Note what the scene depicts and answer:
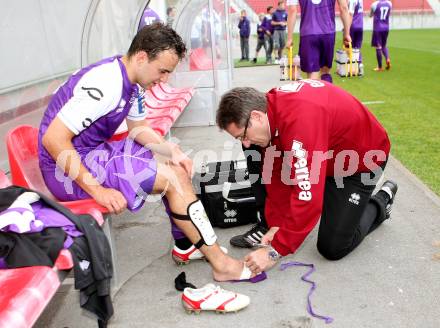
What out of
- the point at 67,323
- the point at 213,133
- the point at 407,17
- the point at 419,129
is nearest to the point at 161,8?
the point at 213,133

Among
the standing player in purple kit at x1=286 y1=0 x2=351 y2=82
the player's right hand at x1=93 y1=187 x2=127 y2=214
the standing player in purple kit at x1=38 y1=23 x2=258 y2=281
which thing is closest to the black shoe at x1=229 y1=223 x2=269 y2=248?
the standing player in purple kit at x1=38 y1=23 x2=258 y2=281

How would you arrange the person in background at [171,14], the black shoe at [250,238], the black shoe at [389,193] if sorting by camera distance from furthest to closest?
the person in background at [171,14] → the black shoe at [389,193] → the black shoe at [250,238]

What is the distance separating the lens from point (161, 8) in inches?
332

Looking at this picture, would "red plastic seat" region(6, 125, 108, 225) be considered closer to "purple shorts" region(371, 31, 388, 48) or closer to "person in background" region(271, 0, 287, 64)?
"purple shorts" region(371, 31, 388, 48)

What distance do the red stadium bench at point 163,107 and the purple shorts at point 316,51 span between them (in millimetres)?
1717

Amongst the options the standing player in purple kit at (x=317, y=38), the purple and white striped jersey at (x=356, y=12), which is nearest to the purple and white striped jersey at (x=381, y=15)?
the purple and white striped jersey at (x=356, y=12)

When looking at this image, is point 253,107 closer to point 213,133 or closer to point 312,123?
point 312,123

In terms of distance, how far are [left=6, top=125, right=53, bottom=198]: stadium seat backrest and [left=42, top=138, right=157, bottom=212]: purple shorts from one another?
0.13 m

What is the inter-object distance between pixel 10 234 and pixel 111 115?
1008 mm

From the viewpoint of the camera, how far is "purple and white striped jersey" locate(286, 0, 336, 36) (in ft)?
23.2

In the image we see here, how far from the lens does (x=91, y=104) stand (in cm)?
275

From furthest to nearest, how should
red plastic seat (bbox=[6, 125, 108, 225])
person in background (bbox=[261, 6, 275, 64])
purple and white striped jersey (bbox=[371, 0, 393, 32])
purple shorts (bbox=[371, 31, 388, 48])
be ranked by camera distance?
person in background (bbox=[261, 6, 275, 64]) < purple and white striped jersey (bbox=[371, 0, 393, 32]) < purple shorts (bbox=[371, 31, 388, 48]) < red plastic seat (bbox=[6, 125, 108, 225])

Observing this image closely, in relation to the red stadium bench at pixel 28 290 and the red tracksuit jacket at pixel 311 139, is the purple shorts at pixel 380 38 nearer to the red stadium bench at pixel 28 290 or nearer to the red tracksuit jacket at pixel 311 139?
the red tracksuit jacket at pixel 311 139

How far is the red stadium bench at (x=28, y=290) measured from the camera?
175cm
